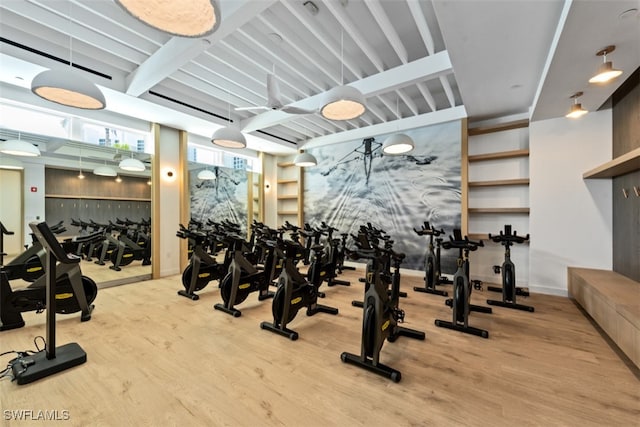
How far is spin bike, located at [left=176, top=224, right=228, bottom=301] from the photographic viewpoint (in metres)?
4.22

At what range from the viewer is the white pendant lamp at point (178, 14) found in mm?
1692

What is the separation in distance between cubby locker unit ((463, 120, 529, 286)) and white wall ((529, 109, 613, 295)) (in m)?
0.31

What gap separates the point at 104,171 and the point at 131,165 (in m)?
0.47

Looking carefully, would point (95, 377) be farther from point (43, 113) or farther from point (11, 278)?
point (43, 113)

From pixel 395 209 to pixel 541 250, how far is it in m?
2.79

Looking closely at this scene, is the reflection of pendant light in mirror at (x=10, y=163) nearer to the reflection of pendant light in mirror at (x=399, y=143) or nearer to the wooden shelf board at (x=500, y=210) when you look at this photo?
the reflection of pendant light in mirror at (x=399, y=143)

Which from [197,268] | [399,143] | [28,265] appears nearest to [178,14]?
[197,268]

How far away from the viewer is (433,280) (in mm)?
4566

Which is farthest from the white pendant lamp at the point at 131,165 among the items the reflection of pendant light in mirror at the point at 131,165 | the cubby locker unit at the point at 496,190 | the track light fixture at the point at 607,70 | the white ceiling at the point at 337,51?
the track light fixture at the point at 607,70

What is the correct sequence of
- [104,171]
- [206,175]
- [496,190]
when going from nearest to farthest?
1. [104,171]
2. [496,190]
3. [206,175]

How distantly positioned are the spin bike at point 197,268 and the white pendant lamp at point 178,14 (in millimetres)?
3049

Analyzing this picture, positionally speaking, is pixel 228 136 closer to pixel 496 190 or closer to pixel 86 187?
pixel 86 187

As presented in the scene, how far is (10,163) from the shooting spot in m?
4.15

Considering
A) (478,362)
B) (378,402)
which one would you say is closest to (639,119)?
(478,362)
